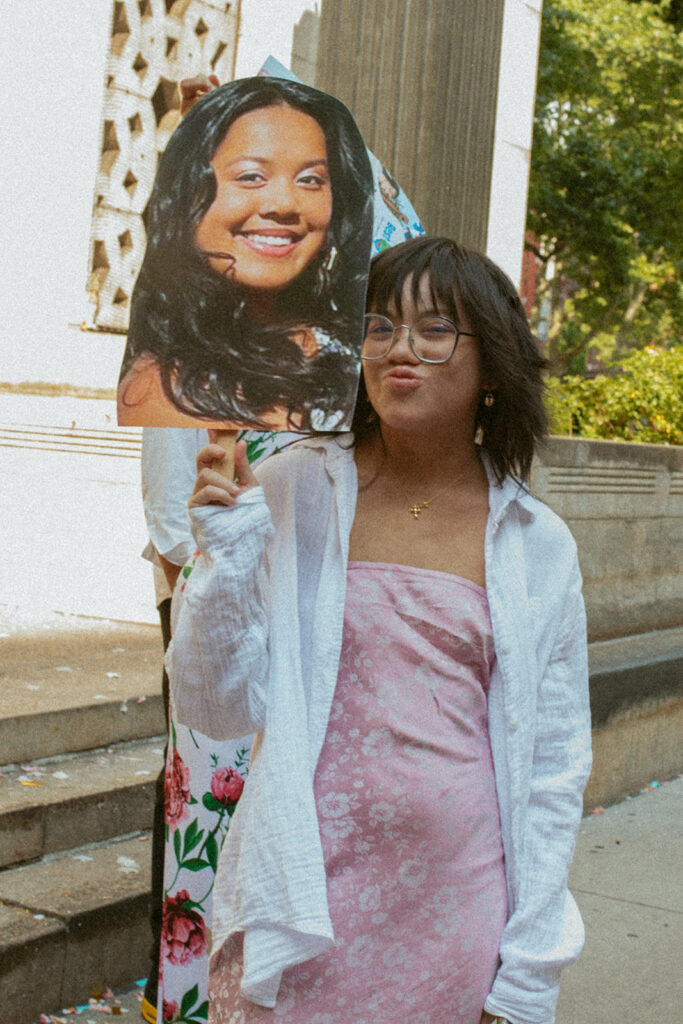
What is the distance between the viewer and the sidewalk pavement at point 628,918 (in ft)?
13.4

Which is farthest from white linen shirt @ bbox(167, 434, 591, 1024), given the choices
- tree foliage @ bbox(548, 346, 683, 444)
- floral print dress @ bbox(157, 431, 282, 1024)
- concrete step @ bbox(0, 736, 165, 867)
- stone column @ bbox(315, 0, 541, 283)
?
tree foliage @ bbox(548, 346, 683, 444)

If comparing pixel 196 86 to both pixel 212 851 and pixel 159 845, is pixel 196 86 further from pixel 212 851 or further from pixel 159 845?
pixel 159 845

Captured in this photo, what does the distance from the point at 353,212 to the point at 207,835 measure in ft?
4.41

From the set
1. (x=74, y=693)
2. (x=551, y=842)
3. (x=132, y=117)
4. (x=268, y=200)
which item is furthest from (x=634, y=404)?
(x=268, y=200)

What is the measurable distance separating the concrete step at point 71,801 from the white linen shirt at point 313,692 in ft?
7.17

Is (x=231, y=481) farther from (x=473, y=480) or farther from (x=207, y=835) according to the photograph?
(x=207, y=835)

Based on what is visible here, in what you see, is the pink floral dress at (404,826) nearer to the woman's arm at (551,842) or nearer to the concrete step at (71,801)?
the woman's arm at (551,842)

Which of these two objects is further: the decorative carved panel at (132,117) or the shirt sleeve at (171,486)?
the decorative carved panel at (132,117)

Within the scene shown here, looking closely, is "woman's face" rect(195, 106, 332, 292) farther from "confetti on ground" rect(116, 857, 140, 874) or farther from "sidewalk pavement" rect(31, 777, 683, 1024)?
"confetti on ground" rect(116, 857, 140, 874)

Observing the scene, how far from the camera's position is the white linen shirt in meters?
1.75

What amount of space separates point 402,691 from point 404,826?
186mm

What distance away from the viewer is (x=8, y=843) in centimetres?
384

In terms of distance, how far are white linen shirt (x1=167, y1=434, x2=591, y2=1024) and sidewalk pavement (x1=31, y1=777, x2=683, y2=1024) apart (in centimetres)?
201

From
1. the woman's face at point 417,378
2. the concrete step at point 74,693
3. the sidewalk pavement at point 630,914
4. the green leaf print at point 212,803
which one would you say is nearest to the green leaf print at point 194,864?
the green leaf print at point 212,803
